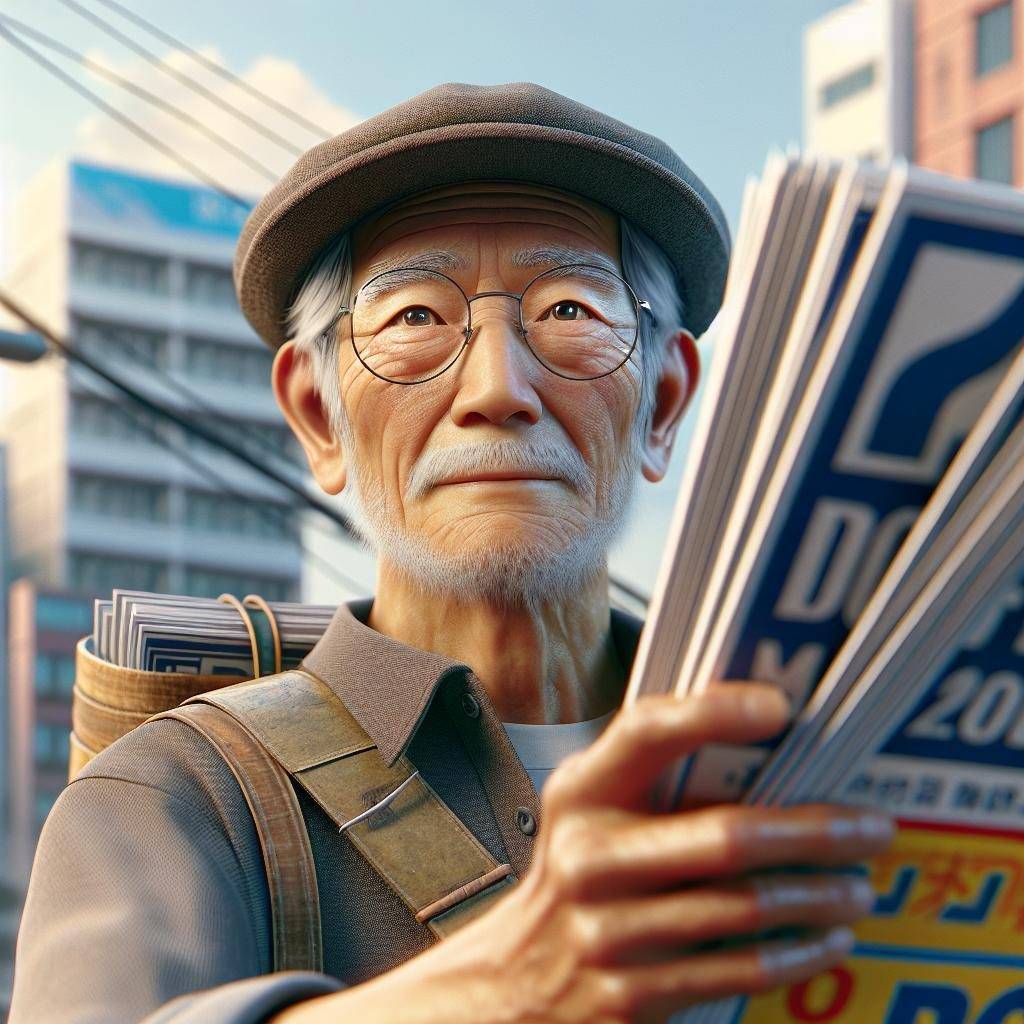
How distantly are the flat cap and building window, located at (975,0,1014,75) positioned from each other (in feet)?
114

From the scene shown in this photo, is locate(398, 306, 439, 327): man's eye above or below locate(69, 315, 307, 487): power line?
above

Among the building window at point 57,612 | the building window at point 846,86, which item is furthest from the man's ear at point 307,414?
the building window at point 57,612

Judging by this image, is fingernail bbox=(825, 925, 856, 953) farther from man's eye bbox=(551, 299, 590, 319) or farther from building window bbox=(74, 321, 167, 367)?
building window bbox=(74, 321, 167, 367)

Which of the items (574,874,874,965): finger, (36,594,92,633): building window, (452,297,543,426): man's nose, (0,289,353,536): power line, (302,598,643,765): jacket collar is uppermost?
(452,297,543,426): man's nose

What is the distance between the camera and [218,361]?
68188 millimetres

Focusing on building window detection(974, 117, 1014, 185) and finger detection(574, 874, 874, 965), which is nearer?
finger detection(574, 874, 874, 965)

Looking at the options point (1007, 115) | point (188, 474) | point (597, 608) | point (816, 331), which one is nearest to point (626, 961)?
point (816, 331)

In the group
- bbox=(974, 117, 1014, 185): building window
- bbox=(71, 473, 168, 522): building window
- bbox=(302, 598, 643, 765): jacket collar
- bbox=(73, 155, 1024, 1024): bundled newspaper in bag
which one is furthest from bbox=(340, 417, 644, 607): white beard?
bbox=(71, 473, 168, 522): building window

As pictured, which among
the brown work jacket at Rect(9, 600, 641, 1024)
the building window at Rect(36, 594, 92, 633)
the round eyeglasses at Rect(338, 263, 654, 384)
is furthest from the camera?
the building window at Rect(36, 594, 92, 633)

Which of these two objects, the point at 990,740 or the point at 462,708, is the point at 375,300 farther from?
the point at 990,740

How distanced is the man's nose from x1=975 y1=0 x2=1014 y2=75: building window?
1384 inches

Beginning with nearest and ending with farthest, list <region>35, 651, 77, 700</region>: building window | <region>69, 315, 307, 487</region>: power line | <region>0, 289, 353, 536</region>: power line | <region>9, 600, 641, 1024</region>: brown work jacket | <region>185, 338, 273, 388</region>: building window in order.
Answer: <region>9, 600, 641, 1024</region>: brown work jacket
<region>0, 289, 353, 536</region>: power line
<region>69, 315, 307, 487</region>: power line
<region>35, 651, 77, 700</region>: building window
<region>185, 338, 273, 388</region>: building window

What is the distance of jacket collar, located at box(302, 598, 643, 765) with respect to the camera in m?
2.25

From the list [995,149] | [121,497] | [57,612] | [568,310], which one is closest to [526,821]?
[568,310]
